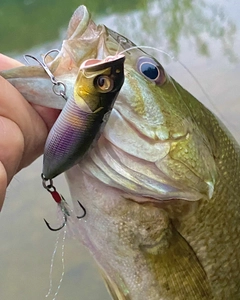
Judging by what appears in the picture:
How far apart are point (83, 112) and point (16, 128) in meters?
0.15

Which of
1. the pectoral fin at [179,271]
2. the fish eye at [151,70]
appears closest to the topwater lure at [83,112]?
the fish eye at [151,70]

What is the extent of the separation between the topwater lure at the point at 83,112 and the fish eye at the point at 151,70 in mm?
241

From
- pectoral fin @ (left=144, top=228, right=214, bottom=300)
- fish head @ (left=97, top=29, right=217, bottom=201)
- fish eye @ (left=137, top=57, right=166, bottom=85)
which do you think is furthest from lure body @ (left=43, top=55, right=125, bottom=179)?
pectoral fin @ (left=144, top=228, right=214, bottom=300)

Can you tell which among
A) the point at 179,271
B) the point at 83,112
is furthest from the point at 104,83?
the point at 179,271

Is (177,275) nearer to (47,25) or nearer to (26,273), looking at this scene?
(26,273)

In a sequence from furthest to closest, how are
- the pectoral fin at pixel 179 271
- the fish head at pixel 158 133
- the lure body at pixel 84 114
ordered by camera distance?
the pectoral fin at pixel 179 271 < the fish head at pixel 158 133 < the lure body at pixel 84 114

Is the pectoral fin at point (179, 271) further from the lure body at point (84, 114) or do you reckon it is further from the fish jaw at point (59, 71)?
the fish jaw at point (59, 71)

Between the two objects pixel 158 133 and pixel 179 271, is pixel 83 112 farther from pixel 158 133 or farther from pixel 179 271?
pixel 179 271

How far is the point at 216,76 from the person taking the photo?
445 centimetres

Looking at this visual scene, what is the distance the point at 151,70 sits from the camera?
124cm

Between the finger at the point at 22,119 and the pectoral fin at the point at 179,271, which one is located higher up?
the finger at the point at 22,119

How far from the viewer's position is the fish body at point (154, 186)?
1162 millimetres

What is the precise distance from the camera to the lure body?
3.12 ft

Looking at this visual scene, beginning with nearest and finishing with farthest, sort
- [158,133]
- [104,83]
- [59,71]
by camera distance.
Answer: [104,83] → [59,71] → [158,133]
